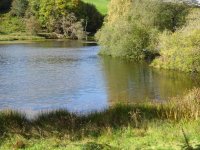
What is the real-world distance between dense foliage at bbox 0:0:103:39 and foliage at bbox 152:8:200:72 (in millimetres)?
50835

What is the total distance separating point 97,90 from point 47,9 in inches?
2820

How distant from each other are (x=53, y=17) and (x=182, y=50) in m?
63.4

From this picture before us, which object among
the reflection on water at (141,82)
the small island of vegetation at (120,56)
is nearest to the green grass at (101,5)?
the small island of vegetation at (120,56)

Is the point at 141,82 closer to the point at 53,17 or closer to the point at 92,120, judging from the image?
the point at 92,120

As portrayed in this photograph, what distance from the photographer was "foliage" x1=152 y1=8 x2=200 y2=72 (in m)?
37.0

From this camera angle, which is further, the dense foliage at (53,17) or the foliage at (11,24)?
the foliage at (11,24)

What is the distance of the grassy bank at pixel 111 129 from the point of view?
9750 mm

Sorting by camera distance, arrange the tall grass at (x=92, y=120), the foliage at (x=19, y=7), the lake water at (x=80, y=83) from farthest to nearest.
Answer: the foliage at (x=19, y=7) → the lake water at (x=80, y=83) → the tall grass at (x=92, y=120)

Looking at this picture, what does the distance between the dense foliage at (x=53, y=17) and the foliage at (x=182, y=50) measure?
50.8 meters

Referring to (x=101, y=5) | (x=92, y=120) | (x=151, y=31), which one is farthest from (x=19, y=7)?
(x=92, y=120)

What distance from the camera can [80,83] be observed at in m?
31.9

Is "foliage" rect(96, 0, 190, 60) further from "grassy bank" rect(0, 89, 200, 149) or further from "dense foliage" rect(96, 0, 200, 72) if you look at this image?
"grassy bank" rect(0, 89, 200, 149)

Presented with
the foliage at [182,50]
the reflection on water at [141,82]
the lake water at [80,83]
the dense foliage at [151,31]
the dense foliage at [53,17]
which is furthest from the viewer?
the dense foliage at [53,17]

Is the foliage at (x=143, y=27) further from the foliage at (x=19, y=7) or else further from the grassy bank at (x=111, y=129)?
the foliage at (x=19, y=7)
